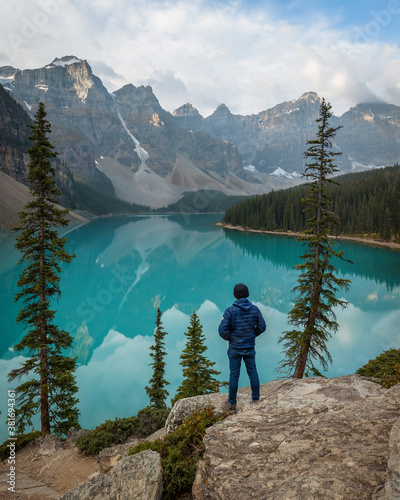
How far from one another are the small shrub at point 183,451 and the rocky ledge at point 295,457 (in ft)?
1.01

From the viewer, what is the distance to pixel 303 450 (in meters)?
5.07

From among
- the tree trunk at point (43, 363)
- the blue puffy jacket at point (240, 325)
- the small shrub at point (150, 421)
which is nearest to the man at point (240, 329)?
the blue puffy jacket at point (240, 325)

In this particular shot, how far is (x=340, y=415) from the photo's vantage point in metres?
5.94

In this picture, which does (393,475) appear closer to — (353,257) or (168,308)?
(168,308)

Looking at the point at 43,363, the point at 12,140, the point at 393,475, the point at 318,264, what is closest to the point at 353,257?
the point at 318,264

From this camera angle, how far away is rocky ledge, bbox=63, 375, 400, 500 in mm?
3992

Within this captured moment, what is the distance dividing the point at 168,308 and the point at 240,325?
31.8 m

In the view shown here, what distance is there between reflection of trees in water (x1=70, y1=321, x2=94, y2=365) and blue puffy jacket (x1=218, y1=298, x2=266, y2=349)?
73.3 feet

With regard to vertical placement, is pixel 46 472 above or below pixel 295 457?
below

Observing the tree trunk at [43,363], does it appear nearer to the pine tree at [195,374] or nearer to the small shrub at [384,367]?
the pine tree at [195,374]

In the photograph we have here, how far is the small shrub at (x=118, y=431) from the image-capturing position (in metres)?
10.5

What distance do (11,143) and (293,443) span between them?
179 metres

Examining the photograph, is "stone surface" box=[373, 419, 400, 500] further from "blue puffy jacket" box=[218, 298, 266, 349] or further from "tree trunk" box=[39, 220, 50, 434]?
"tree trunk" box=[39, 220, 50, 434]

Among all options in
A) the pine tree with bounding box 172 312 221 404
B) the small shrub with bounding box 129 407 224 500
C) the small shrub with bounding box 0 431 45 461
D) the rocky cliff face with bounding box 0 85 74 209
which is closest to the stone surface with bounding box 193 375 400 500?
the small shrub with bounding box 129 407 224 500
